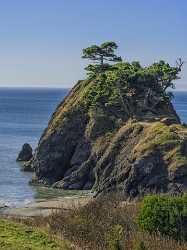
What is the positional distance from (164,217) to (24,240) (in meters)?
16.2

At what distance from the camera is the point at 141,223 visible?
4472cm

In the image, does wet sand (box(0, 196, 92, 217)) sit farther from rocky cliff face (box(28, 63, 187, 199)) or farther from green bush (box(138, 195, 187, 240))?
green bush (box(138, 195, 187, 240))

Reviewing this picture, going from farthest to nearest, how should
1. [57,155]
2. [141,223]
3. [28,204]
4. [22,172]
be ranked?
[22,172] < [57,155] < [28,204] < [141,223]

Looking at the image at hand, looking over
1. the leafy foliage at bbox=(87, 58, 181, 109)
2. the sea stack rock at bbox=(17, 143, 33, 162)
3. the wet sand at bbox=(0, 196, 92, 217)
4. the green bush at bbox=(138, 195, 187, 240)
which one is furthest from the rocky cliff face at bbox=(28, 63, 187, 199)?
the green bush at bbox=(138, 195, 187, 240)

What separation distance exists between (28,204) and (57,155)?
20.0m

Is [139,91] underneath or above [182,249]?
above

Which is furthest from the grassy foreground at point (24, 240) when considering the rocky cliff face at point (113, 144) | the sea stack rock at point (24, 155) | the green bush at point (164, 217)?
the sea stack rock at point (24, 155)

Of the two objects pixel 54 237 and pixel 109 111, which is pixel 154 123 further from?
pixel 54 237

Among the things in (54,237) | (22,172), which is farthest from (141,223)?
(22,172)

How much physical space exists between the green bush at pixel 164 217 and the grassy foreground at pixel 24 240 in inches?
478

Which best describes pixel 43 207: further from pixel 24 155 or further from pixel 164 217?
pixel 24 155

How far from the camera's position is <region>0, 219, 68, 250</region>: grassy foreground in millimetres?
29845

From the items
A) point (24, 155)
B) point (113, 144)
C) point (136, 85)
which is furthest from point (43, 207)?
point (24, 155)

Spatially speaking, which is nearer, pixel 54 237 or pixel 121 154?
pixel 54 237
